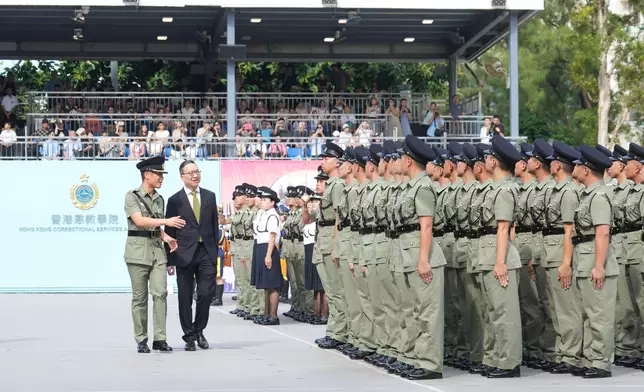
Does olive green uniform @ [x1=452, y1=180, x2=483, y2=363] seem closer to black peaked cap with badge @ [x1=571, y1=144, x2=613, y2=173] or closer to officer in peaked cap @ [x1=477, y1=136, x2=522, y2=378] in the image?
officer in peaked cap @ [x1=477, y1=136, x2=522, y2=378]

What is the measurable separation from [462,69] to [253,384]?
2262 inches

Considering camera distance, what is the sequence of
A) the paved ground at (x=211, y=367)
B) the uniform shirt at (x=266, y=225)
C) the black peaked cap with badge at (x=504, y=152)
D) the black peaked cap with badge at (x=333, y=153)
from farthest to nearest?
the uniform shirt at (x=266, y=225), the black peaked cap with badge at (x=333, y=153), the black peaked cap with badge at (x=504, y=152), the paved ground at (x=211, y=367)

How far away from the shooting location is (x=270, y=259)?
19.8 metres

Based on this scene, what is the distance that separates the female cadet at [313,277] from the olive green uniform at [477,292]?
6.60m

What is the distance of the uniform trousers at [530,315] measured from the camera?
1341 centimetres

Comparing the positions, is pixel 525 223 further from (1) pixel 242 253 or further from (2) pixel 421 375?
(1) pixel 242 253

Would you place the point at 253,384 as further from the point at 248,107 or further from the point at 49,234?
Answer: the point at 248,107

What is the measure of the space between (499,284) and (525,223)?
1.22 meters

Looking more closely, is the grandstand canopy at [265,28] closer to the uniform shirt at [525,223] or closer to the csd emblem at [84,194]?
the csd emblem at [84,194]

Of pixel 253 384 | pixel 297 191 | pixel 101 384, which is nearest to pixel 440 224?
pixel 253 384

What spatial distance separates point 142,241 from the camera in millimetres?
14922

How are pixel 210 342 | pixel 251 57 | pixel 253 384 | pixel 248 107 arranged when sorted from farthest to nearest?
1. pixel 251 57
2. pixel 248 107
3. pixel 210 342
4. pixel 253 384

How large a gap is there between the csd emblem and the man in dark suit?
13.6 metres

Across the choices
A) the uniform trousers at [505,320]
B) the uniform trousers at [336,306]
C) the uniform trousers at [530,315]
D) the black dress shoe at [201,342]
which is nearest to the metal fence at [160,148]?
the uniform trousers at [336,306]
